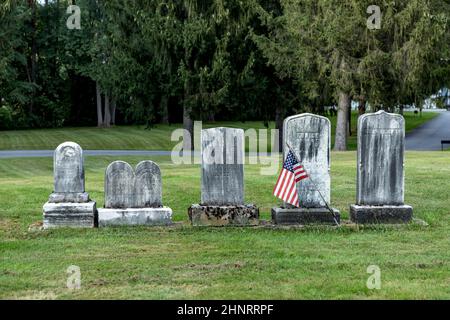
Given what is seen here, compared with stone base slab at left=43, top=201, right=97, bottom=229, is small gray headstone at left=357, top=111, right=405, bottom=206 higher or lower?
higher

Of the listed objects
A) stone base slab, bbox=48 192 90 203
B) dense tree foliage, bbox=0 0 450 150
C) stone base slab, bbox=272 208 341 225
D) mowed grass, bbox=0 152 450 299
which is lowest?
mowed grass, bbox=0 152 450 299

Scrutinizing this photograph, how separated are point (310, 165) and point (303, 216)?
0.81 meters

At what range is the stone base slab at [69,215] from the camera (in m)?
10.7

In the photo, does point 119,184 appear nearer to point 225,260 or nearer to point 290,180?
point 290,180

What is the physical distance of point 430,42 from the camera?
98.0ft

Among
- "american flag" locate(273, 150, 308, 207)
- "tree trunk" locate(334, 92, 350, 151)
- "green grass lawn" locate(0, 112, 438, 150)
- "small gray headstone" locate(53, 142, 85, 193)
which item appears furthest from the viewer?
"green grass lawn" locate(0, 112, 438, 150)

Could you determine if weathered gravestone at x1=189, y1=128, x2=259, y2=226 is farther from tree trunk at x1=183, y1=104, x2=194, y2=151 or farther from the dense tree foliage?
tree trunk at x1=183, y1=104, x2=194, y2=151

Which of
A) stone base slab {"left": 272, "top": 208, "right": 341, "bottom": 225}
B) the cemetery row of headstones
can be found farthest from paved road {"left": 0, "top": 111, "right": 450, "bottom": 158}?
stone base slab {"left": 272, "top": 208, "right": 341, "bottom": 225}

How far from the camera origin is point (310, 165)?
10.9m

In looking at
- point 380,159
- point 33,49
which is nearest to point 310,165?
point 380,159

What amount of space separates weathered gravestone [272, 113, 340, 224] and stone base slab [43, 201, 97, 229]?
9.64 ft

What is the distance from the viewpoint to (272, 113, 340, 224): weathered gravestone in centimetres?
1079
